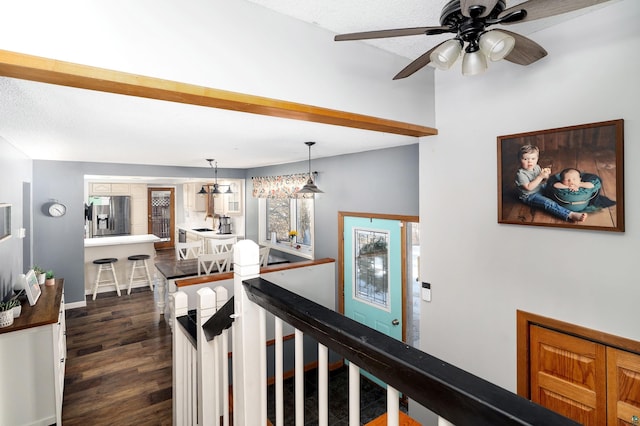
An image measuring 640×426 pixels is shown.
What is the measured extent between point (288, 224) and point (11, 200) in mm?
3595

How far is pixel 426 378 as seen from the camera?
604mm

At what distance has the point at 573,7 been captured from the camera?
3.73 ft

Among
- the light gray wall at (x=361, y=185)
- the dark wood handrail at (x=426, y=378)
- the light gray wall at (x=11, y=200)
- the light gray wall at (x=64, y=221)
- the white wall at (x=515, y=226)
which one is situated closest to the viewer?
the dark wood handrail at (x=426, y=378)

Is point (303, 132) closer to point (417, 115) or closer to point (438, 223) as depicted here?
point (417, 115)

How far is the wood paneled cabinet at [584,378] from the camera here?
1.71 metres

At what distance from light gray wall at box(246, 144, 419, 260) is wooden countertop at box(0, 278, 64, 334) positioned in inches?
120

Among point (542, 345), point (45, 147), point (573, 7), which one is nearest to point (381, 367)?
point (573, 7)

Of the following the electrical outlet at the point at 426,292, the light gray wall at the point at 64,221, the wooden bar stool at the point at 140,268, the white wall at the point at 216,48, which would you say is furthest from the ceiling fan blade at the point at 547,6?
the wooden bar stool at the point at 140,268

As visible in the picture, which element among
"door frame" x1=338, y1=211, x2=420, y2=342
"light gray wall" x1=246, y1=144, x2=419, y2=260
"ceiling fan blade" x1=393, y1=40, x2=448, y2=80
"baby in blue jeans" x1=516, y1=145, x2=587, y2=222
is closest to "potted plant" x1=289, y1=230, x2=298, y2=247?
"light gray wall" x1=246, y1=144, x2=419, y2=260

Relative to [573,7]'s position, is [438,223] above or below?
below

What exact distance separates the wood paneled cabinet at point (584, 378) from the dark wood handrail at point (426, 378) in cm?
176

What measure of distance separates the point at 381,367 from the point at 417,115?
83.1 inches

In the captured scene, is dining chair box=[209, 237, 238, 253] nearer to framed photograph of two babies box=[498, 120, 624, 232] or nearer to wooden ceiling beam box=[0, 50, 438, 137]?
wooden ceiling beam box=[0, 50, 438, 137]

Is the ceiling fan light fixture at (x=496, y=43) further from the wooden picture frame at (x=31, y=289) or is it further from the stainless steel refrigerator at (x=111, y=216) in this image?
the stainless steel refrigerator at (x=111, y=216)
